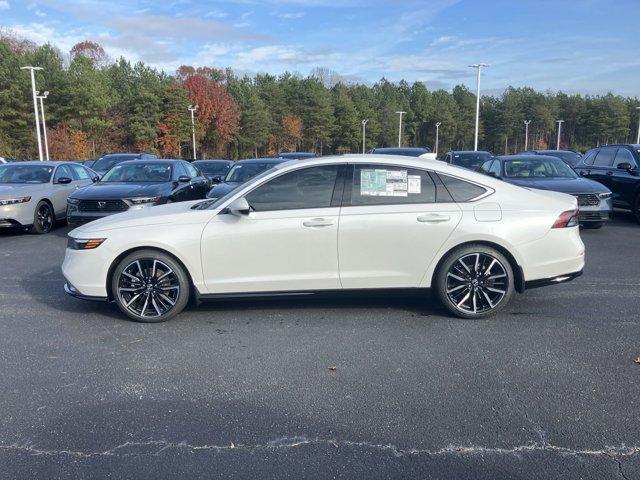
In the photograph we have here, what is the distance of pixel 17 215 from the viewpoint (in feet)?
33.8

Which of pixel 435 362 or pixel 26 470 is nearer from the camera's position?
Result: pixel 26 470

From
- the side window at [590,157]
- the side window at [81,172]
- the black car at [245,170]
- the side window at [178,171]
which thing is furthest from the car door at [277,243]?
the side window at [590,157]

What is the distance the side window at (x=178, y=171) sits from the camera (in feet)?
35.6

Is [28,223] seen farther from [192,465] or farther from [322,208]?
[192,465]

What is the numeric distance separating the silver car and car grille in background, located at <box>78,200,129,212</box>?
6.25 feet

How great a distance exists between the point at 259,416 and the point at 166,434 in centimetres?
58

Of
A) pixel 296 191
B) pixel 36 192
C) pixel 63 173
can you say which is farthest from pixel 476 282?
pixel 63 173

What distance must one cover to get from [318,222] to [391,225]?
0.70 m

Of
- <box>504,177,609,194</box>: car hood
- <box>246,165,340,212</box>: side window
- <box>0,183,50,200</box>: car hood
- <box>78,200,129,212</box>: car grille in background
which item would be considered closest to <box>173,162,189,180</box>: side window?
<box>78,200,129,212</box>: car grille in background

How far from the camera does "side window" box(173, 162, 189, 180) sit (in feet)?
35.6

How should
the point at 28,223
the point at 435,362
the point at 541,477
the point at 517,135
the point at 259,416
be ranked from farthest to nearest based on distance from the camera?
the point at 517,135 < the point at 28,223 < the point at 435,362 < the point at 259,416 < the point at 541,477

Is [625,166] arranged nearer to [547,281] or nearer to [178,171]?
[547,281]

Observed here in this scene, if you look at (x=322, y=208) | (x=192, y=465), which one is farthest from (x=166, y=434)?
(x=322, y=208)

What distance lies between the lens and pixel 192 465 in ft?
9.32
